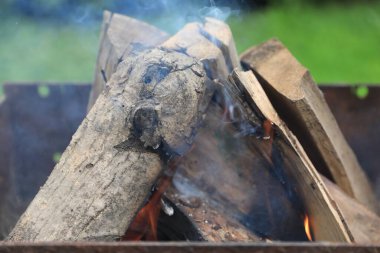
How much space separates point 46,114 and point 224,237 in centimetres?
104

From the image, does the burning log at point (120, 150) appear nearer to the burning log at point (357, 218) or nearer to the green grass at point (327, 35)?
the burning log at point (357, 218)

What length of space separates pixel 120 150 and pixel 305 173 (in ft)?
1.58

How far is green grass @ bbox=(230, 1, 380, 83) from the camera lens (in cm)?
407

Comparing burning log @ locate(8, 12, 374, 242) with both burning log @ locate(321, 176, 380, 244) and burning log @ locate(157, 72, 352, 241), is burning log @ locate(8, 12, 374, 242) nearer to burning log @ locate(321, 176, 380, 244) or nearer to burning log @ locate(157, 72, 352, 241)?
burning log @ locate(157, 72, 352, 241)

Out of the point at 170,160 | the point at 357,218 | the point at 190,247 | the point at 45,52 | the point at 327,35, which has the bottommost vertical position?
the point at 45,52

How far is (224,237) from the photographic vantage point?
1478 millimetres

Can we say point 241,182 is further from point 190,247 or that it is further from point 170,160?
point 190,247

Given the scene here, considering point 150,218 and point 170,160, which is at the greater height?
point 170,160

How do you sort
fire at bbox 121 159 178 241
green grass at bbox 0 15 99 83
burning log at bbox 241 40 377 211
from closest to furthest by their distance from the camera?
fire at bbox 121 159 178 241, burning log at bbox 241 40 377 211, green grass at bbox 0 15 99 83

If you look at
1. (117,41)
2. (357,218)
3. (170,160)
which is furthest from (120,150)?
(357,218)

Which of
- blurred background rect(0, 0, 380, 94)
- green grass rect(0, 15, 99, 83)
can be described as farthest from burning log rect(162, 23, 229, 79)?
green grass rect(0, 15, 99, 83)

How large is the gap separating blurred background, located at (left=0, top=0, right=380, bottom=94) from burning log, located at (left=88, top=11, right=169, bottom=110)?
1.84 meters

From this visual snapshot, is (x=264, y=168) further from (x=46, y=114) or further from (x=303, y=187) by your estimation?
(x=46, y=114)

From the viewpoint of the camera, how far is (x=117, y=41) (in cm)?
179
